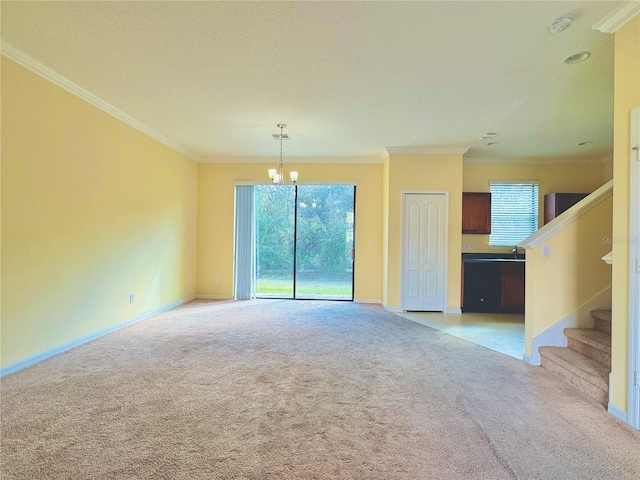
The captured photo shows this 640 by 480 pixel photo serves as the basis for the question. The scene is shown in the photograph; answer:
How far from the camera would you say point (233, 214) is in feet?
20.9

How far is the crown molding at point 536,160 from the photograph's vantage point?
6.02 metres

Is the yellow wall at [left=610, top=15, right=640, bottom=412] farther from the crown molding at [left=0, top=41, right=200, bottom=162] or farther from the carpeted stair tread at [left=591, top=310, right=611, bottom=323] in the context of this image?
the crown molding at [left=0, top=41, right=200, bottom=162]

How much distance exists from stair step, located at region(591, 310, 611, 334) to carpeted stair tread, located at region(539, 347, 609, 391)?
0.36m

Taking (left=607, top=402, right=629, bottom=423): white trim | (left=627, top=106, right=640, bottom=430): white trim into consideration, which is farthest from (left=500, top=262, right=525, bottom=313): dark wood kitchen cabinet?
(left=627, top=106, right=640, bottom=430): white trim

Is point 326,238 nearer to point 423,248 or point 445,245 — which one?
point 423,248

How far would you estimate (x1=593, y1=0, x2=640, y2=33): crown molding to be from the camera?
201 centimetres

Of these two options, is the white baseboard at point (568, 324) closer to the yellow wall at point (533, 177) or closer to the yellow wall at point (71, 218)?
the yellow wall at point (533, 177)

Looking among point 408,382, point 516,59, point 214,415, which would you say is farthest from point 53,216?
point 516,59

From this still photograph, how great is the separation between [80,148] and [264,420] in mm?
3539

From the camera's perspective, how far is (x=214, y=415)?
218cm

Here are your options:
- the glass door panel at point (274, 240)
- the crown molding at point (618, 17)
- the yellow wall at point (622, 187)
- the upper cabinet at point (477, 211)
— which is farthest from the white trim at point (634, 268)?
the glass door panel at point (274, 240)

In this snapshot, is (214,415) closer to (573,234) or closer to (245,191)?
(573,234)

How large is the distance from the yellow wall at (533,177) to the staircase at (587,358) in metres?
3.15

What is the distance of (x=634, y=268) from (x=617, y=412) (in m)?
1.04
